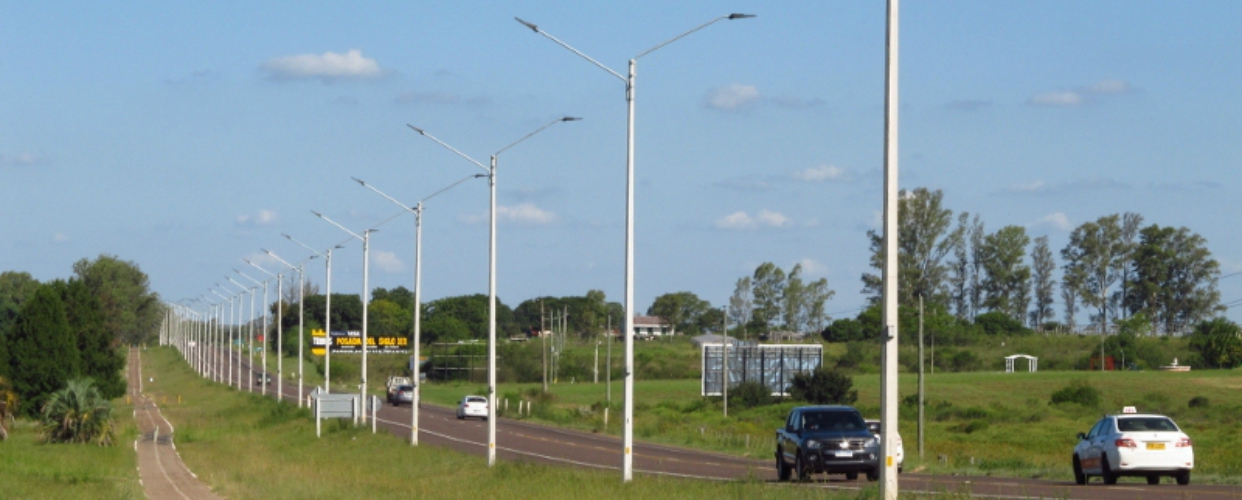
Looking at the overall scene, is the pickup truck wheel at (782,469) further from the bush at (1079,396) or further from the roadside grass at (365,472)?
the bush at (1079,396)

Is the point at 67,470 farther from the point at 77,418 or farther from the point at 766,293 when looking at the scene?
the point at 766,293

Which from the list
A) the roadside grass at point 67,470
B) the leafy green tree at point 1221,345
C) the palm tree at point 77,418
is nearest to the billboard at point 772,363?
the roadside grass at point 67,470

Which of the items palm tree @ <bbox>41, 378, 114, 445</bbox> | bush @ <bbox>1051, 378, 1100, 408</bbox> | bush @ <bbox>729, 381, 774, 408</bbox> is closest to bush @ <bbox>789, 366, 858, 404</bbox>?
bush @ <bbox>729, 381, 774, 408</bbox>

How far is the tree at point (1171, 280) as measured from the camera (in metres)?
154

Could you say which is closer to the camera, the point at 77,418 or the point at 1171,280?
the point at 77,418

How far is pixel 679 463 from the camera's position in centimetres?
4312

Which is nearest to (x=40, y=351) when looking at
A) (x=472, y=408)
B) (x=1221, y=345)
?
(x=472, y=408)

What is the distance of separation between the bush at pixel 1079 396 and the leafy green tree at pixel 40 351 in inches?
2511

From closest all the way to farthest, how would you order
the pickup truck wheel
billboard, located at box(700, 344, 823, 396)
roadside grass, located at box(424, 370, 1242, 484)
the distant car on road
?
the pickup truck wheel → roadside grass, located at box(424, 370, 1242, 484) → billboard, located at box(700, 344, 823, 396) → the distant car on road

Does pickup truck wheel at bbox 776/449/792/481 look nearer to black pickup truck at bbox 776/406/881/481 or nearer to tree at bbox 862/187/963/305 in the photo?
black pickup truck at bbox 776/406/881/481

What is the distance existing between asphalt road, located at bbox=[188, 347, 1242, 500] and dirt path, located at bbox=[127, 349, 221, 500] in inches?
359

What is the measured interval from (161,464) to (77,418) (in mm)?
15387

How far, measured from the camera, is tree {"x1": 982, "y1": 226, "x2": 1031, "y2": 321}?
157 m

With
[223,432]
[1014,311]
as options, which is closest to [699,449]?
[223,432]
